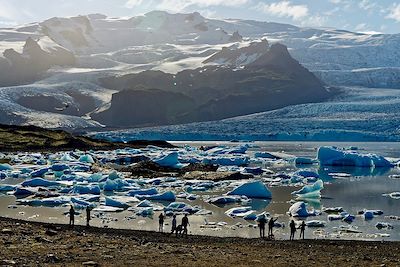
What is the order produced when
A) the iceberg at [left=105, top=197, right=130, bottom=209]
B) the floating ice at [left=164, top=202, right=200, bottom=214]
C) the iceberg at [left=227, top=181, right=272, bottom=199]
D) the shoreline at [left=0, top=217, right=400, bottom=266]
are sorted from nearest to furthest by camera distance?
the shoreline at [left=0, top=217, right=400, bottom=266], the floating ice at [left=164, top=202, right=200, bottom=214], the iceberg at [left=105, top=197, right=130, bottom=209], the iceberg at [left=227, top=181, right=272, bottom=199]

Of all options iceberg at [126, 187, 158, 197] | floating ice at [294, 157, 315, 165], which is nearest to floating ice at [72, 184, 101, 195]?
iceberg at [126, 187, 158, 197]

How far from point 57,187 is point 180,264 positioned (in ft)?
79.4

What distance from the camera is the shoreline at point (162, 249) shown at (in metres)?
12.9

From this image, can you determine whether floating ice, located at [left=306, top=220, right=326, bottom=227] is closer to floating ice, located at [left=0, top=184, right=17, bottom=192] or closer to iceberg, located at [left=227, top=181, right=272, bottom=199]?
iceberg, located at [left=227, top=181, right=272, bottom=199]

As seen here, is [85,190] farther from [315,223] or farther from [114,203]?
[315,223]

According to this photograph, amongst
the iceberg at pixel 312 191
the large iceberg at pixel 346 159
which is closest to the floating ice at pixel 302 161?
the large iceberg at pixel 346 159

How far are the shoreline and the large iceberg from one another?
132 feet

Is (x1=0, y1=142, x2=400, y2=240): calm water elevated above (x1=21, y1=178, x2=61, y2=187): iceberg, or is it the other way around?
(x1=21, y1=178, x2=61, y2=187): iceberg

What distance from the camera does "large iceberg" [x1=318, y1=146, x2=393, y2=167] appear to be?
58331 mm


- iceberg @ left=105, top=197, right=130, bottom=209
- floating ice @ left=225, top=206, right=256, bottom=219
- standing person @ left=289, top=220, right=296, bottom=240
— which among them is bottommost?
standing person @ left=289, top=220, right=296, bottom=240

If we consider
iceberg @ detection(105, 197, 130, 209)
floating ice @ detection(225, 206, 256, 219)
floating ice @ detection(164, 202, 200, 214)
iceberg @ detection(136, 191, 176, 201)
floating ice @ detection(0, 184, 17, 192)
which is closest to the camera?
floating ice @ detection(225, 206, 256, 219)

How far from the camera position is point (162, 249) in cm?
1537

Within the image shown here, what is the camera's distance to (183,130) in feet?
456

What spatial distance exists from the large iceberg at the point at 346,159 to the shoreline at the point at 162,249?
4029 centimetres
